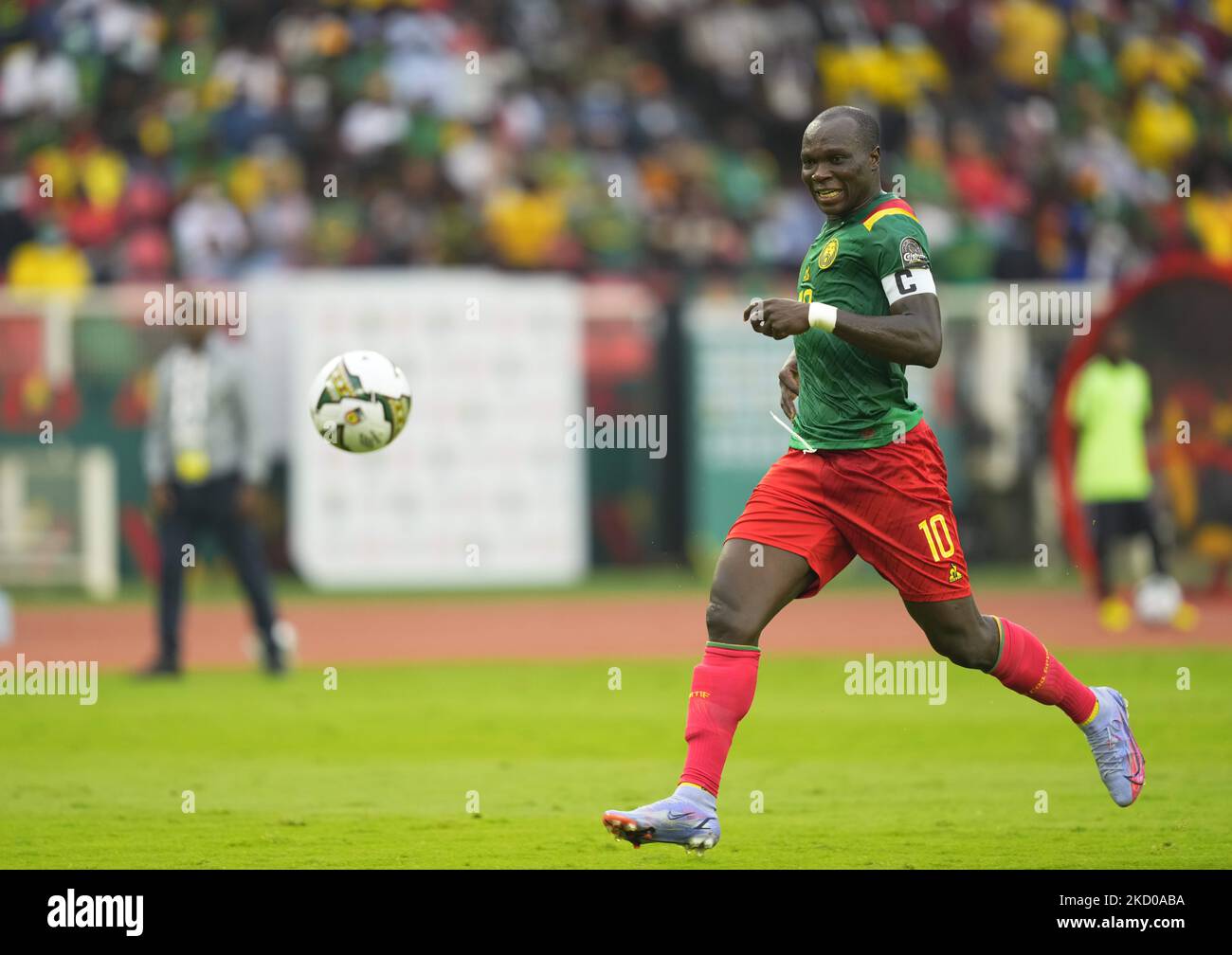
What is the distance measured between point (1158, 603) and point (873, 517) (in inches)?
351

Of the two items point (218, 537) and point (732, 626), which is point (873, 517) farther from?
point (218, 537)

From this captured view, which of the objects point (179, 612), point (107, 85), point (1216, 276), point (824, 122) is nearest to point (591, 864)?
point (824, 122)

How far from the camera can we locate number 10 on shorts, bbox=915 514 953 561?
7.14 meters

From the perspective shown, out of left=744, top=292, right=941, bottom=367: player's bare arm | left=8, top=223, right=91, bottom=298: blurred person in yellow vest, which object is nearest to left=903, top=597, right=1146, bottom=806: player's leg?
left=744, top=292, right=941, bottom=367: player's bare arm

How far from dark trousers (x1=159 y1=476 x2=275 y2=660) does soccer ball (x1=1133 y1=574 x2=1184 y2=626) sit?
676 centimetres

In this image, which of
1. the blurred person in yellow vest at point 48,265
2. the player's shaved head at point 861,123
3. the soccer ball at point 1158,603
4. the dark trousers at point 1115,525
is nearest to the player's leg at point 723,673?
the player's shaved head at point 861,123

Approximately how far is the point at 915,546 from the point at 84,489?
1333 centimetres

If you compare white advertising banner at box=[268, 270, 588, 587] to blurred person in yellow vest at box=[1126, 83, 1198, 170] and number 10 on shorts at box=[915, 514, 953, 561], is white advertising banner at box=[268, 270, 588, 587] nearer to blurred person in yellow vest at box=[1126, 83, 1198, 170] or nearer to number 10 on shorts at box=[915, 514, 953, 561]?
blurred person in yellow vest at box=[1126, 83, 1198, 170]

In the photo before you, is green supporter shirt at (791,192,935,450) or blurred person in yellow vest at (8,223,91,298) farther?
blurred person in yellow vest at (8,223,91,298)

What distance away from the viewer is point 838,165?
7.07m

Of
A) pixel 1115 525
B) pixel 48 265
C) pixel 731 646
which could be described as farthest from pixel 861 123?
pixel 48 265

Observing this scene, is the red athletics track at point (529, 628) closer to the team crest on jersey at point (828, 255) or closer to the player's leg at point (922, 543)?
the player's leg at point (922, 543)

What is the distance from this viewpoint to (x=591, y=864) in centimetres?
708

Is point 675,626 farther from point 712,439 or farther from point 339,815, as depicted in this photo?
point 339,815
